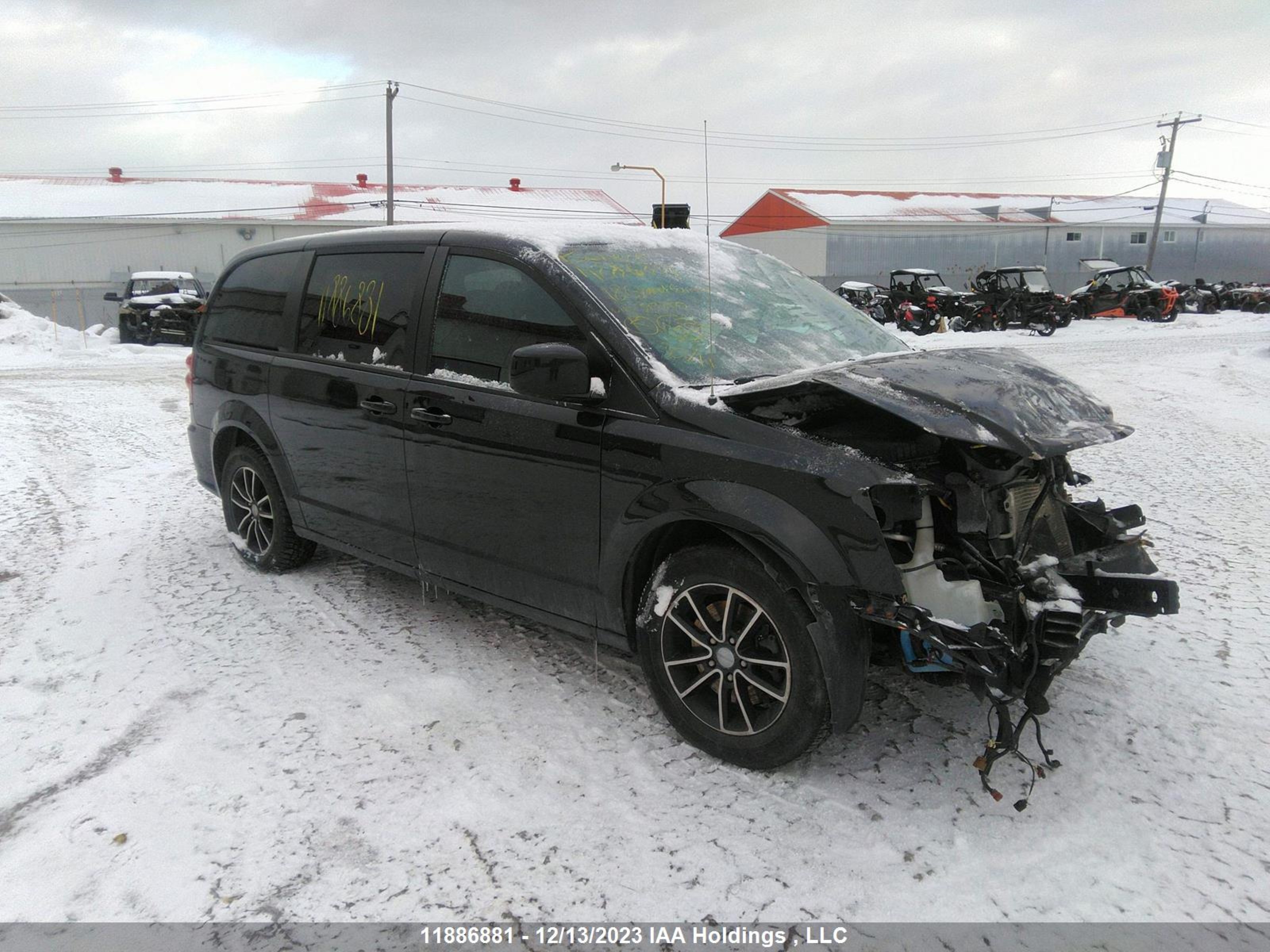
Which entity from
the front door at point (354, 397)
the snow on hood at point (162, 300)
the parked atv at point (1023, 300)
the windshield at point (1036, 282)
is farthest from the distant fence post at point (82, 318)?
the windshield at point (1036, 282)

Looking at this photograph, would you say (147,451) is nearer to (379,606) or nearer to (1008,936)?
(379,606)

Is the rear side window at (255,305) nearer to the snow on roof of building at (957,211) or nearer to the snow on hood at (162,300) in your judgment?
the snow on hood at (162,300)

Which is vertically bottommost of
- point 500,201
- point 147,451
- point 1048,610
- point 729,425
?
point 147,451

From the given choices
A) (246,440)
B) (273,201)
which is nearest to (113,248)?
(273,201)

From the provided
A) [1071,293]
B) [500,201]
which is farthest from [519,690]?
[500,201]

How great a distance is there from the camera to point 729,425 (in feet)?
9.02

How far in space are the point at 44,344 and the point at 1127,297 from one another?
1124 inches

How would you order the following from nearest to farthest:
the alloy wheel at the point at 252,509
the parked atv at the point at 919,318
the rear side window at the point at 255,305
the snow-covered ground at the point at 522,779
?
the snow-covered ground at the point at 522,779 → the rear side window at the point at 255,305 → the alloy wheel at the point at 252,509 → the parked atv at the point at 919,318

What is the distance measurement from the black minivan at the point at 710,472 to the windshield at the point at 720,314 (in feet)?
0.05

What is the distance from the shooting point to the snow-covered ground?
2316mm

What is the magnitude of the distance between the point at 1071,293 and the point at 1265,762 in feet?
87.4

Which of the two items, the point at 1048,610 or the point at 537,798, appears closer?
the point at 1048,610

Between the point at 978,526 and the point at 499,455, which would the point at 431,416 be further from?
the point at 978,526

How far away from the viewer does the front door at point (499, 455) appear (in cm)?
312
